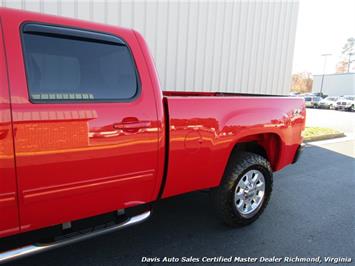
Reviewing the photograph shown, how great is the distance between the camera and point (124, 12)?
18.2 feet

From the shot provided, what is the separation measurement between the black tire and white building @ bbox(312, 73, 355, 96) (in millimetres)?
47112

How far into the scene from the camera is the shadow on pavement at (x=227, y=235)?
2.68m

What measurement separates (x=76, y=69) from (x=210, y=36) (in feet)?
17.4

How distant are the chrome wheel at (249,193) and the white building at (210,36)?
143 inches

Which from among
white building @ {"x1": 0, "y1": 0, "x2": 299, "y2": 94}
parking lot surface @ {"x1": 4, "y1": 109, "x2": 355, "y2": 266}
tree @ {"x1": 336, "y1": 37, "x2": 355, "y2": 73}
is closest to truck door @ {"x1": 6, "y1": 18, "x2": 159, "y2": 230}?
parking lot surface @ {"x1": 4, "y1": 109, "x2": 355, "y2": 266}

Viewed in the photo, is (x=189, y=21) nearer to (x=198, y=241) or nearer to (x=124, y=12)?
(x=124, y=12)

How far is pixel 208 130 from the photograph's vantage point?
8.60 ft

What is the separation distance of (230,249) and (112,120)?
1721 millimetres

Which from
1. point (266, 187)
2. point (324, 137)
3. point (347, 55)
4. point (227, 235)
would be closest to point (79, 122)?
point (227, 235)

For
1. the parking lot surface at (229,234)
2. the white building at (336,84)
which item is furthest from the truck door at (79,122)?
the white building at (336,84)

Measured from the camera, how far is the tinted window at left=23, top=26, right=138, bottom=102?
1.90 metres

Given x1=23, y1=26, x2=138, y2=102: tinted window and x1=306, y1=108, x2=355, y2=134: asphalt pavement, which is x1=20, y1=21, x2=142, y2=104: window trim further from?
x1=306, y1=108, x2=355, y2=134: asphalt pavement

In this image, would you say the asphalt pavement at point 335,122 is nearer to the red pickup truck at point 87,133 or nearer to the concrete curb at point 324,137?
the concrete curb at point 324,137

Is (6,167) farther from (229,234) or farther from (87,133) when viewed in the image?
(229,234)
